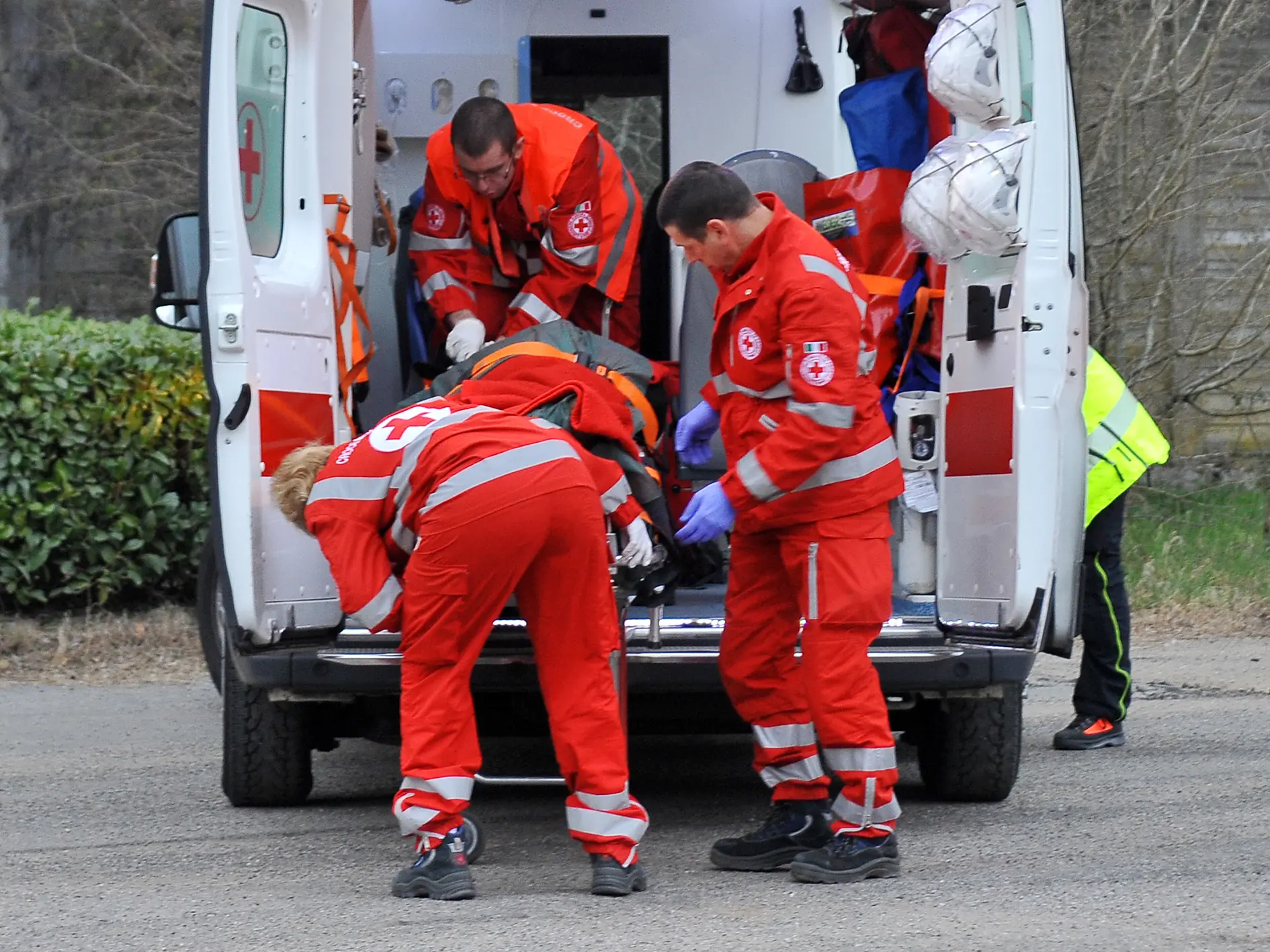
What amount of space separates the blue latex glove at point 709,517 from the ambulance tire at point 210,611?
8.02 feet

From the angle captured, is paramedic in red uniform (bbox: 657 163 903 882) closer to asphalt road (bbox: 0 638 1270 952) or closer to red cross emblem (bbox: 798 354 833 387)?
red cross emblem (bbox: 798 354 833 387)

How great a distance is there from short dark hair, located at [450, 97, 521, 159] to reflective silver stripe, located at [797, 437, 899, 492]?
73.9 inches

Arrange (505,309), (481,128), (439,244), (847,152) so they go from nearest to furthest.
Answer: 1. (481,128)
2. (439,244)
3. (505,309)
4. (847,152)

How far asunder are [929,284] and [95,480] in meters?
4.16

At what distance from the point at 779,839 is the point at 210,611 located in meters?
2.63

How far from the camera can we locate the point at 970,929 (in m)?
3.72

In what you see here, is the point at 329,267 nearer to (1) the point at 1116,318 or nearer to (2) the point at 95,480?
(2) the point at 95,480

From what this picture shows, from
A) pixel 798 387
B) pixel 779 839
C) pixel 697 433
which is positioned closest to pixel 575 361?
pixel 697 433

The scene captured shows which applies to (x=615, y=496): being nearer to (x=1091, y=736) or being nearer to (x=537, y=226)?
(x=537, y=226)

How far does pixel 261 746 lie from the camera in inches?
195

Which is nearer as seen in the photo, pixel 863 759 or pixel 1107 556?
pixel 863 759

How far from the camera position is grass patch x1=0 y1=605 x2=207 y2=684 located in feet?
25.0

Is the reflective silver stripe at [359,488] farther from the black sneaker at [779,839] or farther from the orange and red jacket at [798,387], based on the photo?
the black sneaker at [779,839]

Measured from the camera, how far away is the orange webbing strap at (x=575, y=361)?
5.01 m
